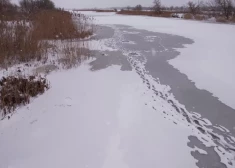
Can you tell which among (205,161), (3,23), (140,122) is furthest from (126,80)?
(3,23)

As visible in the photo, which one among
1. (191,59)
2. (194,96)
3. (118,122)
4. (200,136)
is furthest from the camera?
(191,59)

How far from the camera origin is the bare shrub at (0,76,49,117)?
4035mm

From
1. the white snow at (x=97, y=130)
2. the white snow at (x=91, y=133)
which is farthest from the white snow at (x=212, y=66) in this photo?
the white snow at (x=91, y=133)

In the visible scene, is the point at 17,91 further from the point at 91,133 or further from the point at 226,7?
the point at 226,7

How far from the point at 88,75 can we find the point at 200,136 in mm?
3454

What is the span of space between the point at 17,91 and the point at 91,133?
176 cm

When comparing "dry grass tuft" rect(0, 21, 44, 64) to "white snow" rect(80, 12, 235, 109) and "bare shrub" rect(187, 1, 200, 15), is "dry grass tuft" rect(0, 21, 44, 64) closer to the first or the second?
"white snow" rect(80, 12, 235, 109)

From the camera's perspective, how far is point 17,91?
426cm

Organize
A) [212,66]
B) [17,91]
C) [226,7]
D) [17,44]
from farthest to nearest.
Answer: [226,7]
[17,44]
[212,66]
[17,91]

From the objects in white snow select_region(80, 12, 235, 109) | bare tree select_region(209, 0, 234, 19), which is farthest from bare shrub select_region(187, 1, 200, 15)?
white snow select_region(80, 12, 235, 109)

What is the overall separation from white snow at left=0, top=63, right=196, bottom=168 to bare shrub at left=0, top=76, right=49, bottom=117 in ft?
0.51

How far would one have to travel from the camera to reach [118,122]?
3680 millimetres

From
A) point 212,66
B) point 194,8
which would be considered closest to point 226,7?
point 194,8

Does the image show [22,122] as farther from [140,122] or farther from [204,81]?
[204,81]
